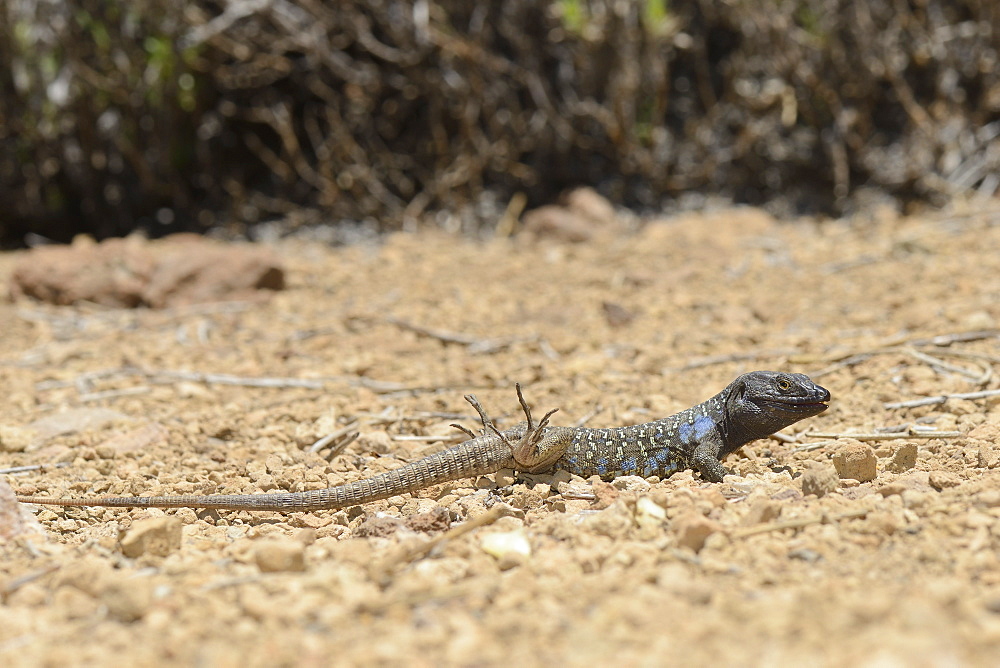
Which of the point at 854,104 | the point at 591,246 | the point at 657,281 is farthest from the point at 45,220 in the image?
the point at 854,104

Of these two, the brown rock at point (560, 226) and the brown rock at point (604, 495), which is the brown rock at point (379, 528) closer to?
the brown rock at point (604, 495)

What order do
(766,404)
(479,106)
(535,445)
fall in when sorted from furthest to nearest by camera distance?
(479,106) → (766,404) → (535,445)

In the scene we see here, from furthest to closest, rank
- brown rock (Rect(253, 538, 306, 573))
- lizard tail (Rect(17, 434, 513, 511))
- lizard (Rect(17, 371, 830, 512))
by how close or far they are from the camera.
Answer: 1. lizard (Rect(17, 371, 830, 512))
2. lizard tail (Rect(17, 434, 513, 511))
3. brown rock (Rect(253, 538, 306, 573))

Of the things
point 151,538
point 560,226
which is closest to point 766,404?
point 151,538

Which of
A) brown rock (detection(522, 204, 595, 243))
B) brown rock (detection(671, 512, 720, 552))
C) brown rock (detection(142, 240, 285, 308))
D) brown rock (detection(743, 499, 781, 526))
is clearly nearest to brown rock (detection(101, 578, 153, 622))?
brown rock (detection(671, 512, 720, 552))

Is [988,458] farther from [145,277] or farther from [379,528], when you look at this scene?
[145,277]

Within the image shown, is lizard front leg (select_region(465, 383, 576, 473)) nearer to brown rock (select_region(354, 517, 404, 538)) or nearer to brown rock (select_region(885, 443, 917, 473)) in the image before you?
brown rock (select_region(354, 517, 404, 538))

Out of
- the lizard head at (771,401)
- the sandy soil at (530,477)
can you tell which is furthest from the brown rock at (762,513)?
the lizard head at (771,401)
